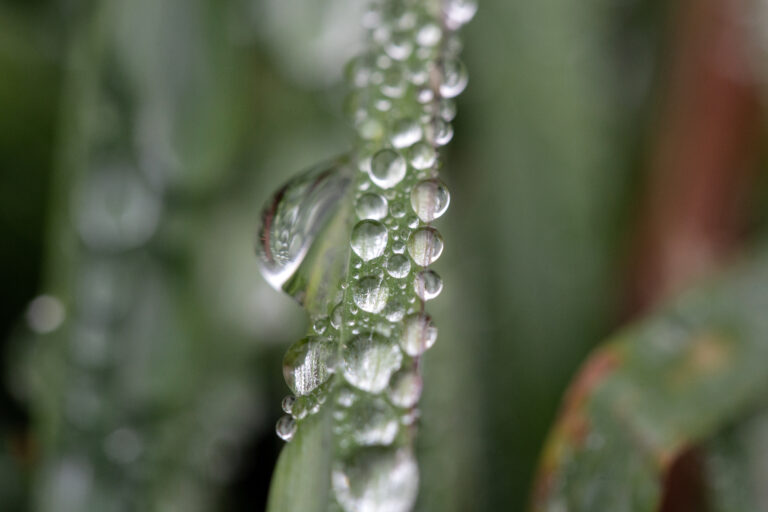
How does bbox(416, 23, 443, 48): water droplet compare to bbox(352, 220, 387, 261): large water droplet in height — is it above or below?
above

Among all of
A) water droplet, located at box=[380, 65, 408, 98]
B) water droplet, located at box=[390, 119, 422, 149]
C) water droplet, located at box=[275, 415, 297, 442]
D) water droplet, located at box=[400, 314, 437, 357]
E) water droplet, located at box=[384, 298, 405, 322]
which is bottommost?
water droplet, located at box=[275, 415, 297, 442]

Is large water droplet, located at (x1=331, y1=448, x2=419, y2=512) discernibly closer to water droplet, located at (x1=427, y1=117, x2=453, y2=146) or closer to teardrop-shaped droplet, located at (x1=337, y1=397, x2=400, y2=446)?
teardrop-shaped droplet, located at (x1=337, y1=397, x2=400, y2=446)

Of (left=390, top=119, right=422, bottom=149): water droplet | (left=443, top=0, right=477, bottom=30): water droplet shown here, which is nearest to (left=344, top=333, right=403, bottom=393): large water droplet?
(left=390, top=119, right=422, bottom=149): water droplet

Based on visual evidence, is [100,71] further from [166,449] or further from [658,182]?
[658,182]

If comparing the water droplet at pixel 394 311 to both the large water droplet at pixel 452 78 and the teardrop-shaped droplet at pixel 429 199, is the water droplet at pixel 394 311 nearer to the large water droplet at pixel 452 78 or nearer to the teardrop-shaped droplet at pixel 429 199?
the teardrop-shaped droplet at pixel 429 199

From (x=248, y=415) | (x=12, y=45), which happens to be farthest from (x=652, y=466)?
(x=12, y=45)

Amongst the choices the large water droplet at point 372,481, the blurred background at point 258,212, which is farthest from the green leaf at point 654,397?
the large water droplet at point 372,481
